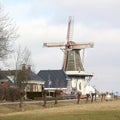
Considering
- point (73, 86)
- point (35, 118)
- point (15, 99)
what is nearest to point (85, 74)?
point (73, 86)

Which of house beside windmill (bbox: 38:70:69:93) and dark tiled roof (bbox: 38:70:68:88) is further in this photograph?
dark tiled roof (bbox: 38:70:68:88)

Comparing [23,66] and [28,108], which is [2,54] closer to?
[28,108]

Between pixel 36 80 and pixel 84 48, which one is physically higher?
pixel 84 48

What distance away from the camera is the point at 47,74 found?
116562 mm

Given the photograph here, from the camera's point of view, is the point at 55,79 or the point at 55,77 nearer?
the point at 55,79

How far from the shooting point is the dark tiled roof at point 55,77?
4392 inches

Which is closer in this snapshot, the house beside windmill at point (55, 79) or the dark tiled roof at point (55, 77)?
the house beside windmill at point (55, 79)

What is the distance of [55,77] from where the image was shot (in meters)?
114

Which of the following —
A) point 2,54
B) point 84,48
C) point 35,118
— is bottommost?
point 35,118

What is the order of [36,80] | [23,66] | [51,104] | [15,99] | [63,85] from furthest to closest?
[63,85] → [36,80] → [23,66] → [15,99] → [51,104]

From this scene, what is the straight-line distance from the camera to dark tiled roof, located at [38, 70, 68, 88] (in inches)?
4392

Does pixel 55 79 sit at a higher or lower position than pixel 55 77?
lower

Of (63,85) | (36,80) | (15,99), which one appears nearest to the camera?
(15,99)

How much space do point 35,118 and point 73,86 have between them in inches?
3296
